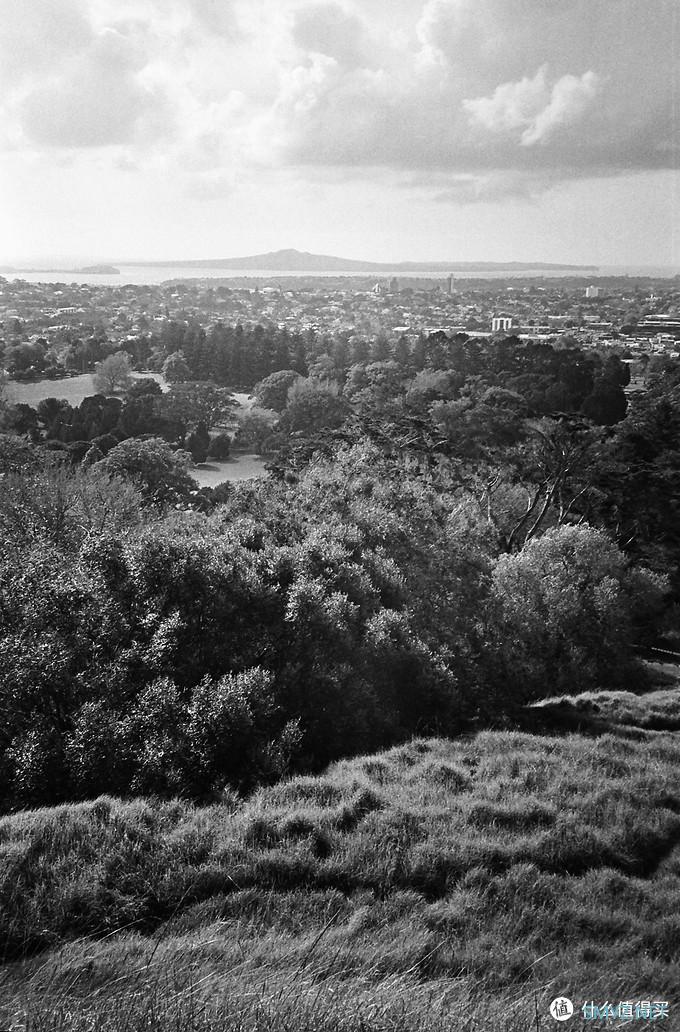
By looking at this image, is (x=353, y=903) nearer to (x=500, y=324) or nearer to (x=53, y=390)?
(x=53, y=390)

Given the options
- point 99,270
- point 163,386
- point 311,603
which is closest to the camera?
point 311,603

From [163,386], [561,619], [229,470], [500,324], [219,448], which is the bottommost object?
[229,470]

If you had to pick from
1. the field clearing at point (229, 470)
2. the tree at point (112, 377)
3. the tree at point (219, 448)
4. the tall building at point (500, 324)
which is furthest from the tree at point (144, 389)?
the tall building at point (500, 324)

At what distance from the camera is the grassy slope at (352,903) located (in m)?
4.96

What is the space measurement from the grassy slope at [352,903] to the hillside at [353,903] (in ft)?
0.07

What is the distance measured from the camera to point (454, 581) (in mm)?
15406

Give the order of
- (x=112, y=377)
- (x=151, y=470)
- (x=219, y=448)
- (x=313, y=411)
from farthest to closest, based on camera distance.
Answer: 1. (x=112, y=377)
2. (x=313, y=411)
3. (x=219, y=448)
4. (x=151, y=470)

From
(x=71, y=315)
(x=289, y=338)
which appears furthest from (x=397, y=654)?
(x=71, y=315)

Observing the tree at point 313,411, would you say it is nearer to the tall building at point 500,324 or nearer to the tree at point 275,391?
the tree at point 275,391

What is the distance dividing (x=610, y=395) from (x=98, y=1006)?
50.2 metres

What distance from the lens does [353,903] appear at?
23.1 feet

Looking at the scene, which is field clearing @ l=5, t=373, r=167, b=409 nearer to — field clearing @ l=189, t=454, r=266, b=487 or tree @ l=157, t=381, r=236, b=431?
tree @ l=157, t=381, r=236, b=431

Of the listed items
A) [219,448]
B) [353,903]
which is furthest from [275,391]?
→ [353,903]

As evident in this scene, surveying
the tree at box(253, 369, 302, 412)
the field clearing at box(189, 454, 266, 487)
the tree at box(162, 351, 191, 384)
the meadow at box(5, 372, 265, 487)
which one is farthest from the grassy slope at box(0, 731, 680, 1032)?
the tree at box(162, 351, 191, 384)
